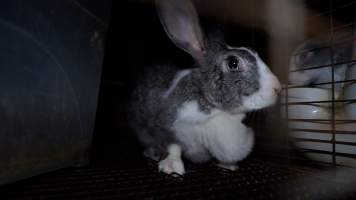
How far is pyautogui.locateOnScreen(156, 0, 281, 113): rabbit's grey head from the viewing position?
113cm

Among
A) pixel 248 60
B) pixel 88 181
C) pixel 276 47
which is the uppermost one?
pixel 276 47

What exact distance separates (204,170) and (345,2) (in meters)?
0.88

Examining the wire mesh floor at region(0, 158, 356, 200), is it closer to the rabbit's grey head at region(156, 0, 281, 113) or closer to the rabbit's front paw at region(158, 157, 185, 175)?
the rabbit's front paw at region(158, 157, 185, 175)

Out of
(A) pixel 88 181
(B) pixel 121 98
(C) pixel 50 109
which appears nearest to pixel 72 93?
(C) pixel 50 109

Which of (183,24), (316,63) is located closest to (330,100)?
(316,63)

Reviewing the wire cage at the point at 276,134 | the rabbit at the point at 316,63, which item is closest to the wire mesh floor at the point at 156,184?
the wire cage at the point at 276,134

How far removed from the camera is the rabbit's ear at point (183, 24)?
3.83 feet

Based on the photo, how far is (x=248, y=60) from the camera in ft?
3.83

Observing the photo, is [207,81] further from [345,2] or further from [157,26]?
[157,26]

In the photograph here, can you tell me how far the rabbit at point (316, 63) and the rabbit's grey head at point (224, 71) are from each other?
8.9 inches

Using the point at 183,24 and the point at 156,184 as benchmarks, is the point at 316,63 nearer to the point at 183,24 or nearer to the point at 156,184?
the point at 183,24

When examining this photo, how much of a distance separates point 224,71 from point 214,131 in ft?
0.77

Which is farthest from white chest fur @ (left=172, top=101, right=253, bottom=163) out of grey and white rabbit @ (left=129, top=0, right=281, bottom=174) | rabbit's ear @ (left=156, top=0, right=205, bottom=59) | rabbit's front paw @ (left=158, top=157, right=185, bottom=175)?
rabbit's ear @ (left=156, top=0, right=205, bottom=59)

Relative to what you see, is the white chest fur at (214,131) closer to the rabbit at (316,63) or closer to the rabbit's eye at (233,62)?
the rabbit's eye at (233,62)
